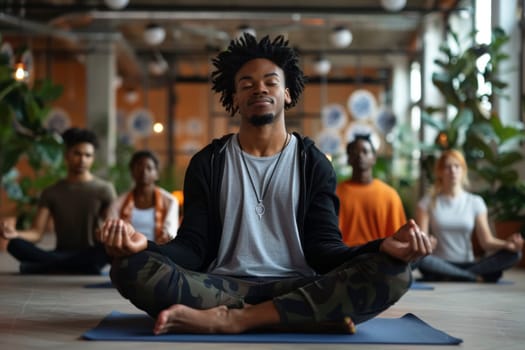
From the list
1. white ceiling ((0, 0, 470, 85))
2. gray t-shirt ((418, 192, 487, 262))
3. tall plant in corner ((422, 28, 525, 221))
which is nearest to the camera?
gray t-shirt ((418, 192, 487, 262))

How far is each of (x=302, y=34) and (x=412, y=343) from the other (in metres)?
14.1

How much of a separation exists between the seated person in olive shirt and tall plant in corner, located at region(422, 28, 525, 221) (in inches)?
128

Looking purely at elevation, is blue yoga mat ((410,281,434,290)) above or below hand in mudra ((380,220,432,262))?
below

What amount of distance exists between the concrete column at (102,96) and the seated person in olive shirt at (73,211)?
8357 mm

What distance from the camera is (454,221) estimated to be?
593 cm

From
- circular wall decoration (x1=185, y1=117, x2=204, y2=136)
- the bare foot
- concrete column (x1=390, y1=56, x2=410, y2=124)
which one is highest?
concrete column (x1=390, y1=56, x2=410, y2=124)

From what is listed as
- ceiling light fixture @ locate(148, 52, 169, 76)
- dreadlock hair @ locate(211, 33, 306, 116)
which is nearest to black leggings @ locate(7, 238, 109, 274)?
dreadlock hair @ locate(211, 33, 306, 116)

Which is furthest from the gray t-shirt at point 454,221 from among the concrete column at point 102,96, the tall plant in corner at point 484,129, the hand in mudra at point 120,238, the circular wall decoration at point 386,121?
the concrete column at point 102,96

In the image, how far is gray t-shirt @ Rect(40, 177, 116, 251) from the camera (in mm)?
6117

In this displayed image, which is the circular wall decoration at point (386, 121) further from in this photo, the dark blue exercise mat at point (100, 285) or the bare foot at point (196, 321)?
the bare foot at point (196, 321)

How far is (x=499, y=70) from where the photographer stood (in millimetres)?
8188

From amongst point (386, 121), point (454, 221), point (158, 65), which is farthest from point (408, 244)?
point (158, 65)

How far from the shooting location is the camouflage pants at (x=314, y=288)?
2.89m

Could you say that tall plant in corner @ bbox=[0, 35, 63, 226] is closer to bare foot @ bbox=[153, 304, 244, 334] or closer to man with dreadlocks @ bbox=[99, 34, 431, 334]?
man with dreadlocks @ bbox=[99, 34, 431, 334]
